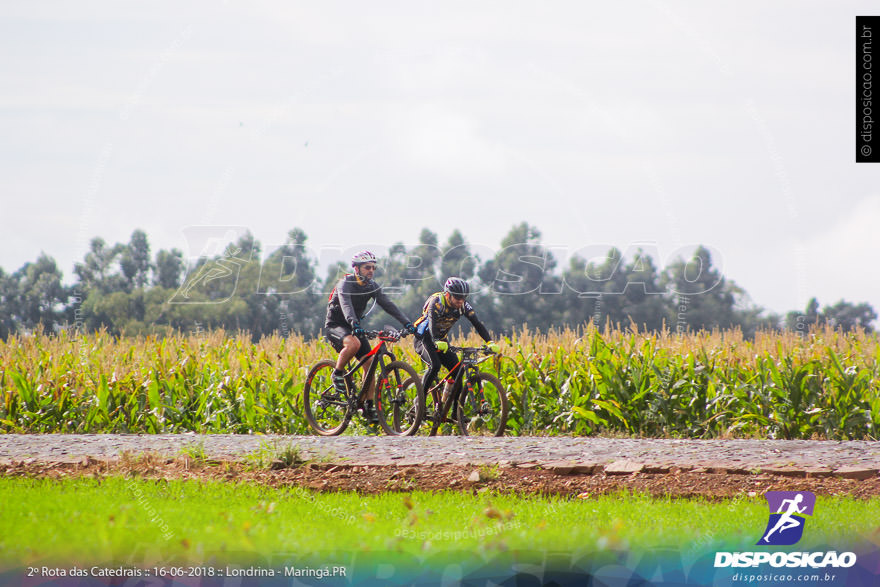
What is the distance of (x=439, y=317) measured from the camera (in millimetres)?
11359

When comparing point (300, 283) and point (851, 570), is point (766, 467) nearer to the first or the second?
point (851, 570)

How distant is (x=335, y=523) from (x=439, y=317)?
5101 millimetres

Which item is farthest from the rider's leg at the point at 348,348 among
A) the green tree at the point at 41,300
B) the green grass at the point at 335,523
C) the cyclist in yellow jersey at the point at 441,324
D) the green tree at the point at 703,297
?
the green tree at the point at 41,300

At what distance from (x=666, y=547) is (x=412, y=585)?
62.8 inches

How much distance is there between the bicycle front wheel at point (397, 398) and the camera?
37.7 ft

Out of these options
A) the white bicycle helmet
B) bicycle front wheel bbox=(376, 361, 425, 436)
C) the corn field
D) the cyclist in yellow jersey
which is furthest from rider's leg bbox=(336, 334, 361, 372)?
the corn field

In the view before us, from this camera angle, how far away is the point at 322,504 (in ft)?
24.4

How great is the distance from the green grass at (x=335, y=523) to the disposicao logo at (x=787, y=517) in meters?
0.10

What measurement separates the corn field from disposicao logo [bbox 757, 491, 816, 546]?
5705 millimetres

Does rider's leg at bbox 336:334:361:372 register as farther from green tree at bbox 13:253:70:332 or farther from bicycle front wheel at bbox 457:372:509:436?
green tree at bbox 13:253:70:332

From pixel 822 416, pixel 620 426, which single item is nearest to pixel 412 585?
pixel 620 426

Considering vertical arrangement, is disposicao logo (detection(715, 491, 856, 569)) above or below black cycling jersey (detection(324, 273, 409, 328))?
below

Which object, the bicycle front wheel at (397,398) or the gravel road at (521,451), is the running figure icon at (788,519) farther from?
the bicycle front wheel at (397,398)

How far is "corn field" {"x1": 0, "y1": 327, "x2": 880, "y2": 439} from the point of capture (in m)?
13.1
